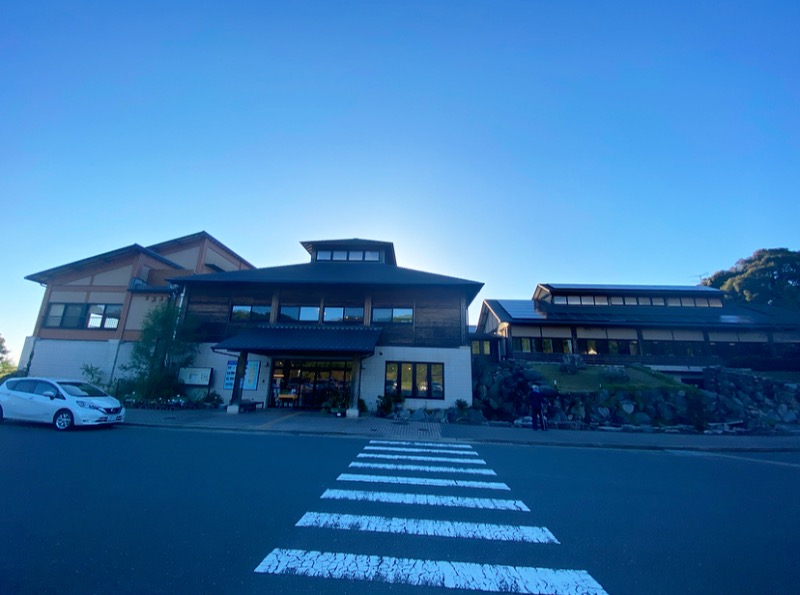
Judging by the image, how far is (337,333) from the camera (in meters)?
18.0

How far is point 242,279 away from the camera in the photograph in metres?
19.3

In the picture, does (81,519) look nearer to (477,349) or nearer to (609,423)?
(609,423)

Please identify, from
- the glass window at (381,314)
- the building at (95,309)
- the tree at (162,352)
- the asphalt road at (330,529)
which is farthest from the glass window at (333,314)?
the asphalt road at (330,529)

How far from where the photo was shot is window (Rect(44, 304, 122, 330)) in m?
22.2

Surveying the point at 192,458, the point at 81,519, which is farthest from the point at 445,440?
the point at 81,519

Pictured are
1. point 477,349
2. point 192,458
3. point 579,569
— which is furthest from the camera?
point 477,349

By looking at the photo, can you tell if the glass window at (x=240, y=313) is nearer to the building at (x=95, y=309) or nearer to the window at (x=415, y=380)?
the building at (x=95, y=309)

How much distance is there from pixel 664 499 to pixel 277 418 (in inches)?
534

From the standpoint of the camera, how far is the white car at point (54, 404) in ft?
34.7

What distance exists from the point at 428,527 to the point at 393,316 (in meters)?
14.6

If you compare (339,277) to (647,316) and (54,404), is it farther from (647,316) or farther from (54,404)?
(647,316)

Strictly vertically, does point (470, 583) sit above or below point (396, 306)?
below

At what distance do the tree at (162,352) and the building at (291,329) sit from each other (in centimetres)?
71

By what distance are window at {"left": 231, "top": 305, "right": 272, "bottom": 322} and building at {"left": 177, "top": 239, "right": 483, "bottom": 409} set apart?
60mm
